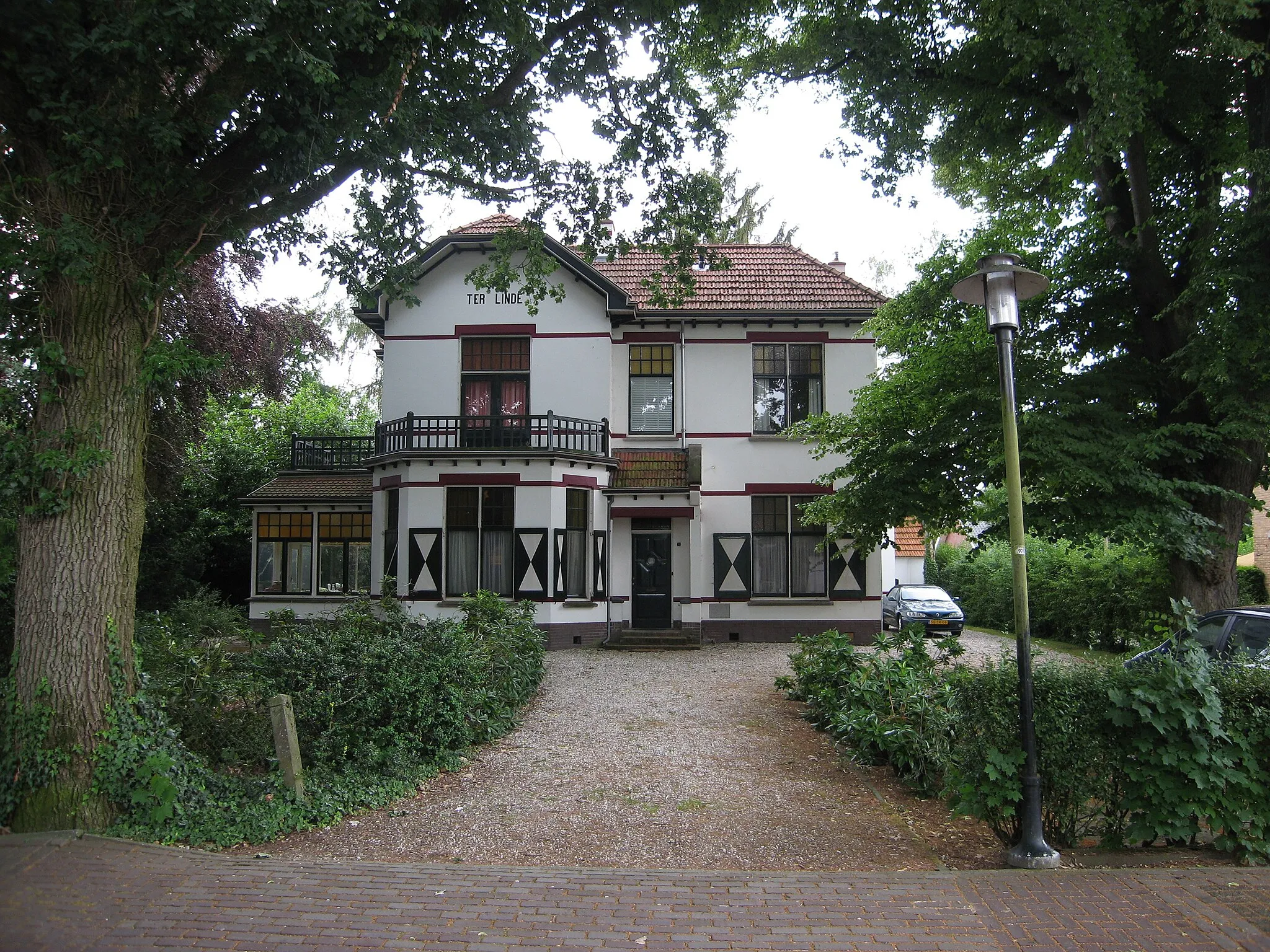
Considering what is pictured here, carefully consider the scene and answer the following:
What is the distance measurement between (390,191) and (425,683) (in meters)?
5.06

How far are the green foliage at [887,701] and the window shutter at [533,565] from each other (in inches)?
263

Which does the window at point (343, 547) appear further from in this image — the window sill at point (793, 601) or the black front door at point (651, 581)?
the window sill at point (793, 601)

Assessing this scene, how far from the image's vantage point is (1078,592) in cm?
1884

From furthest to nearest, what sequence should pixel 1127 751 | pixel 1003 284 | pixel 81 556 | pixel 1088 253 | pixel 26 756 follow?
pixel 1088 253, pixel 1003 284, pixel 81 556, pixel 26 756, pixel 1127 751

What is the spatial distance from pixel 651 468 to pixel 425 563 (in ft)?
16.5

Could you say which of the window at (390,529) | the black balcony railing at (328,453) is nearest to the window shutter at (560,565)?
the window at (390,529)

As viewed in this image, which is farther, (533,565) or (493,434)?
(493,434)

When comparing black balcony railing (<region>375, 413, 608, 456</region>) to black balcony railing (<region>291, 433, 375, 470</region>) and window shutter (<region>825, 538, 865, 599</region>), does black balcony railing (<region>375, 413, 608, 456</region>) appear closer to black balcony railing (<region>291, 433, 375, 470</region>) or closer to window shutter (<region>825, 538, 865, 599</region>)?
black balcony railing (<region>291, 433, 375, 470</region>)

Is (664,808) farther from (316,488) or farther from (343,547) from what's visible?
(316,488)

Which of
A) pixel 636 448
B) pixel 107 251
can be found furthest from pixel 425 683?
pixel 636 448

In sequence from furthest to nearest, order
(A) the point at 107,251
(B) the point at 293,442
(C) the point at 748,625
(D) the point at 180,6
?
(B) the point at 293,442, (C) the point at 748,625, (A) the point at 107,251, (D) the point at 180,6

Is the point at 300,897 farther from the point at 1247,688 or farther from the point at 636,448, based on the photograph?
the point at 636,448

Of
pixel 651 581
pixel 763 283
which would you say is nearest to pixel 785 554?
pixel 651 581

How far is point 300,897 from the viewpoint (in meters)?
4.71
